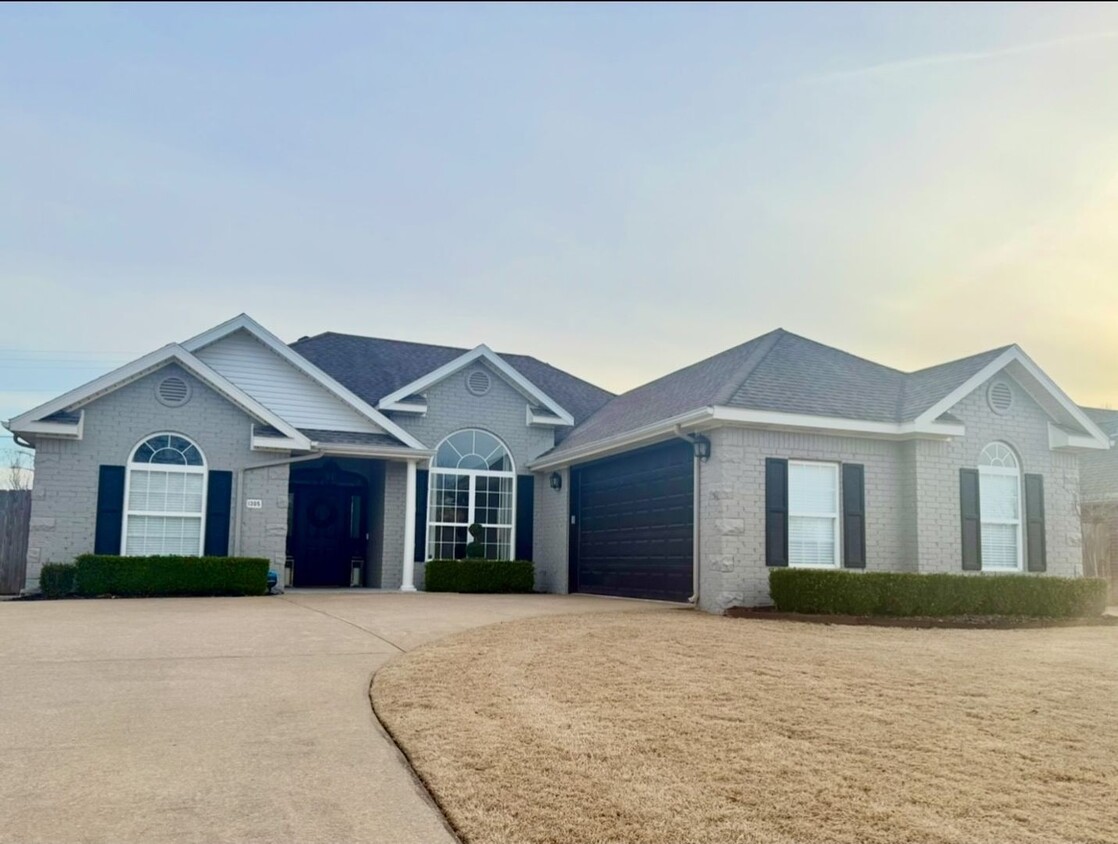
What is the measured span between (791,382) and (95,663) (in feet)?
37.0

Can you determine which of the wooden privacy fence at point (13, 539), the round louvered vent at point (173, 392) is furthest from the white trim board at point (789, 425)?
the wooden privacy fence at point (13, 539)

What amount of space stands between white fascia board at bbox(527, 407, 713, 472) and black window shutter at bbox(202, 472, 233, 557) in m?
6.47

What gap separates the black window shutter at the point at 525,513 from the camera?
810 inches

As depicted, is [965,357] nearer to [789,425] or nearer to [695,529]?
[789,425]

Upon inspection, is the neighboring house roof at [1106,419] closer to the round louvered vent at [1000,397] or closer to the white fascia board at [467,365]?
the round louvered vent at [1000,397]

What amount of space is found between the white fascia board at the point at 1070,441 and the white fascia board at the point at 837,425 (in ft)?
7.89

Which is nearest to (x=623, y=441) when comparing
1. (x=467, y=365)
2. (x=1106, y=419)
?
(x=467, y=365)

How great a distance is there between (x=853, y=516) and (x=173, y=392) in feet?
38.7

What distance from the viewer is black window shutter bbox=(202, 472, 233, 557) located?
1647cm

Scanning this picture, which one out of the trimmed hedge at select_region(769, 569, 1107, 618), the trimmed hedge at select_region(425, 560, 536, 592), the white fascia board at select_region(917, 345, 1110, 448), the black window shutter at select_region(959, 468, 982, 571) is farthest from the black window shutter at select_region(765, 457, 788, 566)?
the trimmed hedge at select_region(425, 560, 536, 592)

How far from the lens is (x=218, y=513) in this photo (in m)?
16.6

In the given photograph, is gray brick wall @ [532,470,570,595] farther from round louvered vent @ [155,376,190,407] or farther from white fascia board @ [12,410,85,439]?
white fascia board @ [12,410,85,439]

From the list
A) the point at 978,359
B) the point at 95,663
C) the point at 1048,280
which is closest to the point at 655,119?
the point at 95,663

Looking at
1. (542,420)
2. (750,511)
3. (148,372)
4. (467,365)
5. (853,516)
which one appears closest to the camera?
(750,511)
